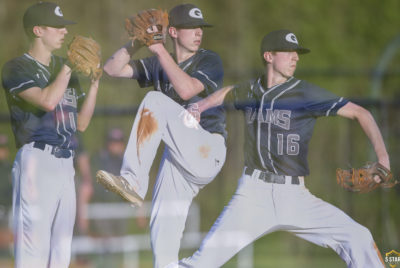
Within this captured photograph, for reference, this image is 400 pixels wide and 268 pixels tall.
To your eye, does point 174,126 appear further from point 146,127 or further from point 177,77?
point 177,77

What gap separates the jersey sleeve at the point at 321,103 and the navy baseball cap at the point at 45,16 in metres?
1.36

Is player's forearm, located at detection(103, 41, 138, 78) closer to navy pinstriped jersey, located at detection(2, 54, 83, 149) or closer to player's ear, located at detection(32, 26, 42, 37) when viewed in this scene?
navy pinstriped jersey, located at detection(2, 54, 83, 149)

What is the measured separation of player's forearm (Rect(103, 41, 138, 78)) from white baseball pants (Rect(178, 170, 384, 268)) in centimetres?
90

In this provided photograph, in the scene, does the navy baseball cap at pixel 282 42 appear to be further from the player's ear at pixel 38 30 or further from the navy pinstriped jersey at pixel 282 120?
the player's ear at pixel 38 30

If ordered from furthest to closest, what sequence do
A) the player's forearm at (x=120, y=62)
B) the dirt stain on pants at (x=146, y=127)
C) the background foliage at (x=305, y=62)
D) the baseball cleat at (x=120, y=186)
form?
the background foliage at (x=305, y=62), the player's forearm at (x=120, y=62), the dirt stain on pants at (x=146, y=127), the baseball cleat at (x=120, y=186)

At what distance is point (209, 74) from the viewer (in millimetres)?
3727

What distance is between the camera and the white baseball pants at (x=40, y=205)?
11.9ft

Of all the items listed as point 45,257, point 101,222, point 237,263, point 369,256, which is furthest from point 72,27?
point 237,263

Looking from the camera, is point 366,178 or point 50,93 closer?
point 50,93

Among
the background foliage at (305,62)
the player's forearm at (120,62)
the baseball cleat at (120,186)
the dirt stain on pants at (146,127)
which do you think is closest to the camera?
the baseball cleat at (120,186)

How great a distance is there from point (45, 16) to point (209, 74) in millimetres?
926

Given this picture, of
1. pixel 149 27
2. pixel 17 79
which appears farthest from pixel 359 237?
pixel 17 79

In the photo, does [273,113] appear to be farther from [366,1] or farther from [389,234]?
[366,1]

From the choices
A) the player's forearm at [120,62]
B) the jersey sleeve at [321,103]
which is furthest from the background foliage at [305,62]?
the jersey sleeve at [321,103]
